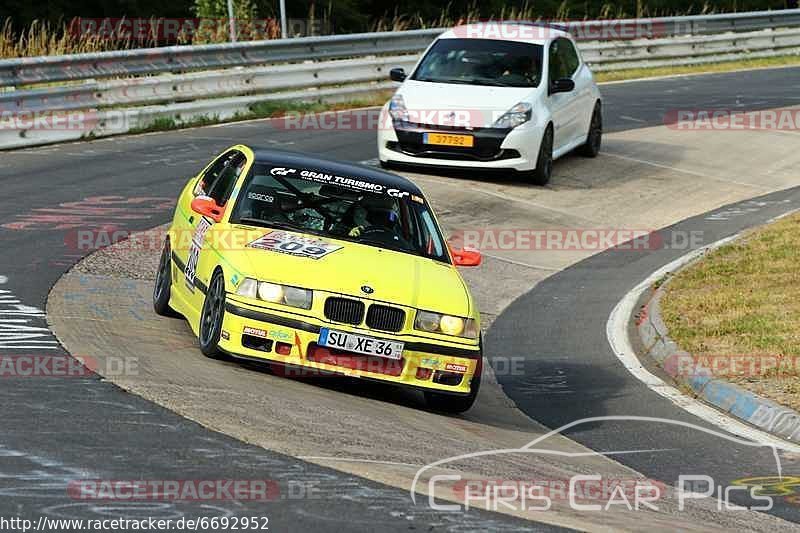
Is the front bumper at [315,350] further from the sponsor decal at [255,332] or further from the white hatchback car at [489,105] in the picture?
the white hatchback car at [489,105]

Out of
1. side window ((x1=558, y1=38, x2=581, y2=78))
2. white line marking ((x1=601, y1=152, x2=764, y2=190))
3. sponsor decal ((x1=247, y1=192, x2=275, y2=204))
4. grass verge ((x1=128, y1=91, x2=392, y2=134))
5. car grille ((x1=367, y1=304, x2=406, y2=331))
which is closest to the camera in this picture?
car grille ((x1=367, y1=304, x2=406, y2=331))

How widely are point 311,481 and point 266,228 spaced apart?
3609 mm

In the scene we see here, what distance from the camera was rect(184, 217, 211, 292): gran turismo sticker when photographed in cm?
1038

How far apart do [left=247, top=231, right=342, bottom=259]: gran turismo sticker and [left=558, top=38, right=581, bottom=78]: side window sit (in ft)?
35.3

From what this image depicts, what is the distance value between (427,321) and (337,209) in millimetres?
1463

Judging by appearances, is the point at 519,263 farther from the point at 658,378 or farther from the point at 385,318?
the point at 385,318

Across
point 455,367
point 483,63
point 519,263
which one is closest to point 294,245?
point 455,367

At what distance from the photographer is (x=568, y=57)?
2077cm

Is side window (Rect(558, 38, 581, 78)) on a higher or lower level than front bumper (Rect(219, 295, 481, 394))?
higher

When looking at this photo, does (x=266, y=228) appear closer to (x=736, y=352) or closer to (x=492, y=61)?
(x=736, y=352)

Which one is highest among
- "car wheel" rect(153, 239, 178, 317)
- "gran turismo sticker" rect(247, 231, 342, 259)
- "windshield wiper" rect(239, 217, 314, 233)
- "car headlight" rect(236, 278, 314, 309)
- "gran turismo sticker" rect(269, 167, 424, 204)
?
"gran turismo sticker" rect(269, 167, 424, 204)

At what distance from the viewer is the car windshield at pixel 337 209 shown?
1031cm

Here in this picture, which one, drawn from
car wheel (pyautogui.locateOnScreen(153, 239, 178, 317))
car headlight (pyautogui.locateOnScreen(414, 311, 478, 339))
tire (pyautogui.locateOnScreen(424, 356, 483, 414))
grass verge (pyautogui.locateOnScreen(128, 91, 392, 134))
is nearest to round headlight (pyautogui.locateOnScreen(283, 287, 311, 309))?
car headlight (pyautogui.locateOnScreen(414, 311, 478, 339))

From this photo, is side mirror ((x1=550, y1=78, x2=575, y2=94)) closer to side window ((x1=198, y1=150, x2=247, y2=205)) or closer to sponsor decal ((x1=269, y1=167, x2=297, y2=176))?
side window ((x1=198, y1=150, x2=247, y2=205))
